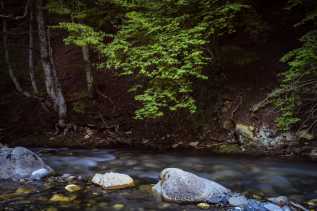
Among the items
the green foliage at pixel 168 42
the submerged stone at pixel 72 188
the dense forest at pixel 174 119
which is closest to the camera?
the dense forest at pixel 174 119

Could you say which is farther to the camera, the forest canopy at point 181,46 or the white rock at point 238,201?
the forest canopy at point 181,46

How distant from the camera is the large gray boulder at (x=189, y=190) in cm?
592

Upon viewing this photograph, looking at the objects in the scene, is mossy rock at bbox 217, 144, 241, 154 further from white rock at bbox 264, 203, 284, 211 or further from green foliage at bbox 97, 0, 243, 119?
white rock at bbox 264, 203, 284, 211

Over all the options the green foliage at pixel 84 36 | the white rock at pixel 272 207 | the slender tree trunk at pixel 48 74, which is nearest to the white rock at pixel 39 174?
the green foliage at pixel 84 36

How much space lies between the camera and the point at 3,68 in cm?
1491

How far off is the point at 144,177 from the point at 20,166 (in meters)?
2.60

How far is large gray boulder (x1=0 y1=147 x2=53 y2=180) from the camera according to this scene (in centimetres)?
729

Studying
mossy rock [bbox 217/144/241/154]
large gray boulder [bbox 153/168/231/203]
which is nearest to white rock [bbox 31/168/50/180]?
large gray boulder [bbox 153/168/231/203]

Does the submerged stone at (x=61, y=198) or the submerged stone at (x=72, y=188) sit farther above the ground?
the submerged stone at (x=72, y=188)

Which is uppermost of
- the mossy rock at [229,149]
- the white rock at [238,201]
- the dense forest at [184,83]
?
the dense forest at [184,83]

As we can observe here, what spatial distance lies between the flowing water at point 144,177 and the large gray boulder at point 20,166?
0.35 metres

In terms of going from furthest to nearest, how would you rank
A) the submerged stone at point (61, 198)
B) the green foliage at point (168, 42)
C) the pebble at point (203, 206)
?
the green foliage at point (168, 42) → the submerged stone at point (61, 198) → the pebble at point (203, 206)

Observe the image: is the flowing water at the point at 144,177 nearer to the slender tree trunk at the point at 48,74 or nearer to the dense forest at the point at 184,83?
the dense forest at the point at 184,83

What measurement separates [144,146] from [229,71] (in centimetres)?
346
